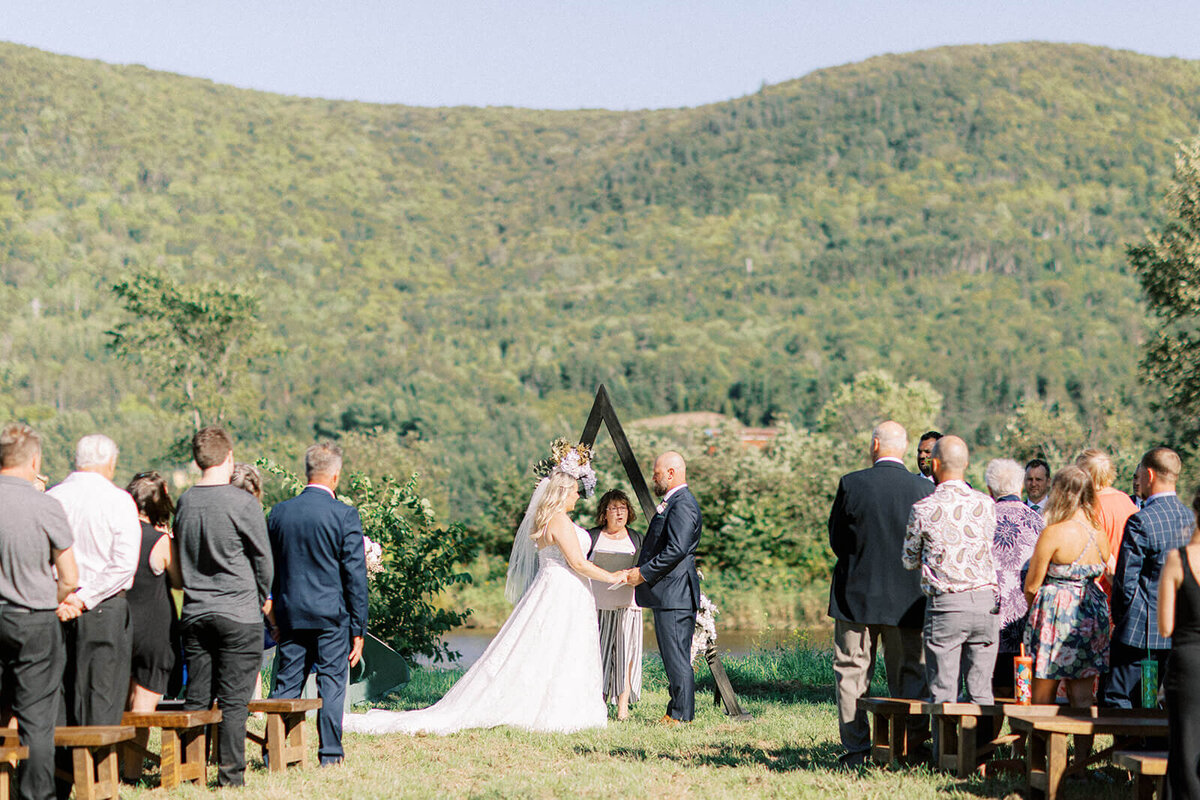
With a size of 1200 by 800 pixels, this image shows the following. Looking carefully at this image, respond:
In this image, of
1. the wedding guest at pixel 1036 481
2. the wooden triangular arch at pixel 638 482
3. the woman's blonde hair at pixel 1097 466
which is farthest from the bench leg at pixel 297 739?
the wedding guest at pixel 1036 481

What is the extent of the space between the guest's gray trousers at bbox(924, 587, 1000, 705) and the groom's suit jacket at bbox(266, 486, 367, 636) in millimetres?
3324

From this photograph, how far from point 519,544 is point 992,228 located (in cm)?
17505

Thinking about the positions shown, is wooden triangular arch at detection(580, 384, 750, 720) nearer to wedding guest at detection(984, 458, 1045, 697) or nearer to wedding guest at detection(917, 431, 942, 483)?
wedding guest at detection(917, 431, 942, 483)

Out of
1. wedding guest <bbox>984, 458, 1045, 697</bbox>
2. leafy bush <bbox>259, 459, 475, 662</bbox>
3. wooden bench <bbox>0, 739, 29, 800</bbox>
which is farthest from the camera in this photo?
leafy bush <bbox>259, 459, 475, 662</bbox>

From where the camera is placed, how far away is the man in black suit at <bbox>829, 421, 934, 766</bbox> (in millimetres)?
7066

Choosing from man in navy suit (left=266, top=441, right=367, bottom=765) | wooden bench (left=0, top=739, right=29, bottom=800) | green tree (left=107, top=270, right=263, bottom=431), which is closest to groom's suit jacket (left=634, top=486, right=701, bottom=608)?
man in navy suit (left=266, top=441, right=367, bottom=765)

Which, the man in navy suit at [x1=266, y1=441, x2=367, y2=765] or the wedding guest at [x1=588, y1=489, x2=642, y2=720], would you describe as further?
the wedding guest at [x1=588, y1=489, x2=642, y2=720]

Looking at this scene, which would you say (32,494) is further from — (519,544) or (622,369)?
(622,369)

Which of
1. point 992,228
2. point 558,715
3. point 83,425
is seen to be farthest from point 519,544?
point 992,228

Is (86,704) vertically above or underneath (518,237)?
underneath

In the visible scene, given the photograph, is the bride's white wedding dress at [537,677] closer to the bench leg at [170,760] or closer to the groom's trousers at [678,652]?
the groom's trousers at [678,652]

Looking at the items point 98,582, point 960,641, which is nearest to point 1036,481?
point 960,641

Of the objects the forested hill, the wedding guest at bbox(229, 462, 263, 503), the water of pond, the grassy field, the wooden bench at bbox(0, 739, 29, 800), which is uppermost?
the forested hill

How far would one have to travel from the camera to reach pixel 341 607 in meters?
7.13
